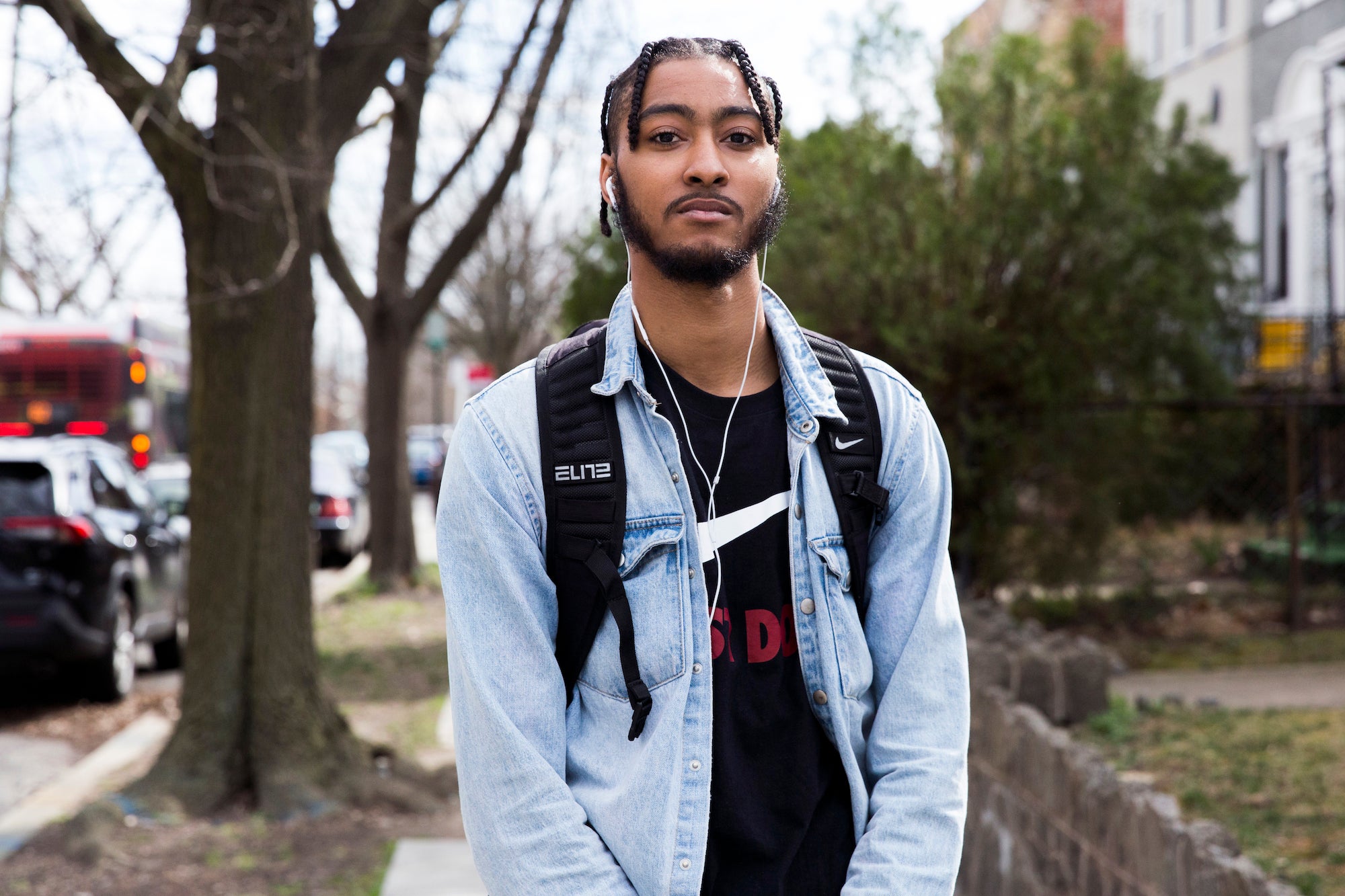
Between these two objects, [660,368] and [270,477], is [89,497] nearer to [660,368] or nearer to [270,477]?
[270,477]

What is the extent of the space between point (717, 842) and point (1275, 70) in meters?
21.4

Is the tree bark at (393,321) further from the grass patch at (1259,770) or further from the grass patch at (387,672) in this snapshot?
the grass patch at (1259,770)

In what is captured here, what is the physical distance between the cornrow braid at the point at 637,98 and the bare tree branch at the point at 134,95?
446cm

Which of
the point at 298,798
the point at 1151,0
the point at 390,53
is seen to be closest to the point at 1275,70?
the point at 1151,0

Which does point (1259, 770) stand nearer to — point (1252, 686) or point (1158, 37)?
point (1252, 686)

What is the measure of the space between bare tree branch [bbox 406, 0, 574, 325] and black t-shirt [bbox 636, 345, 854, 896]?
8.92m

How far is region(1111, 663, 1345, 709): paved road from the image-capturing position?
7957 millimetres

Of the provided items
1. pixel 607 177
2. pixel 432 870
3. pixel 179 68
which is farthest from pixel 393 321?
pixel 607 177

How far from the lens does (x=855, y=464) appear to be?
2.29 metres

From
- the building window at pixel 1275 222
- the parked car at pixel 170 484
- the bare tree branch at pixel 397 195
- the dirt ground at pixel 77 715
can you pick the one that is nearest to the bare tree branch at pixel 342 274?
the bare tree branch at pixel 397 195

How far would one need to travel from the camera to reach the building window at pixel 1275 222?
2033 cm

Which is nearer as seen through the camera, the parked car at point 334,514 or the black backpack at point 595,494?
the black backpack at point 595,494

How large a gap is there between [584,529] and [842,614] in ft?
1.43

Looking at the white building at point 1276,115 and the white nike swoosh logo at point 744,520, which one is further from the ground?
the white building at point 1276,115
